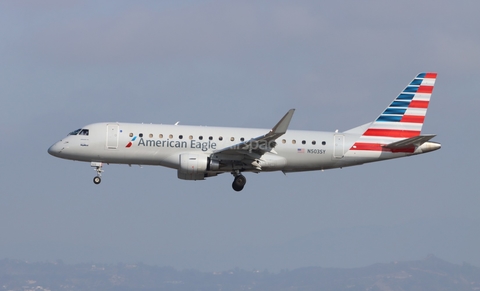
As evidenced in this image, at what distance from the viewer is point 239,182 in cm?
5519

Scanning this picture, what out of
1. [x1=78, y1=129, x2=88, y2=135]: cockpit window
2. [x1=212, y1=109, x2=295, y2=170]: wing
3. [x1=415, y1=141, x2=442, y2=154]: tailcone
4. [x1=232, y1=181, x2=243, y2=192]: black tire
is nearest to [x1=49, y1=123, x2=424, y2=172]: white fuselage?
[x1=78, y1=129, x2=88, y2=135]: cockpit window

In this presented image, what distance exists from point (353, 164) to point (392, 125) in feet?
15.1

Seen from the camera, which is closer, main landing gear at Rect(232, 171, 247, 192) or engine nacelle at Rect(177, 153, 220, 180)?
engine nacelle at Rect(177, 153, 220, 180)

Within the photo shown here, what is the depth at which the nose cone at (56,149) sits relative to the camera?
182ft

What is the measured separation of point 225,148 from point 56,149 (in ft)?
39.7

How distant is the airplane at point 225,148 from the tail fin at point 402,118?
5.8 inches

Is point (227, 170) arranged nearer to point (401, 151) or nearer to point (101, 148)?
point (101, 148)

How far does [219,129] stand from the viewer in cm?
5538

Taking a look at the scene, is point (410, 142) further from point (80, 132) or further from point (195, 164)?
point (80, 132)

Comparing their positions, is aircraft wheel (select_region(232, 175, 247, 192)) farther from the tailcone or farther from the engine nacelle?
the tailcone

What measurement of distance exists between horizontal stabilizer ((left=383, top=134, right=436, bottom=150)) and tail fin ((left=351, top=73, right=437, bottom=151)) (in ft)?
3.52

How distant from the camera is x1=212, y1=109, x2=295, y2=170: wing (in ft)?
169

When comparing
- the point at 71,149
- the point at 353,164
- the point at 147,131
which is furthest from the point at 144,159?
the point at 353,164

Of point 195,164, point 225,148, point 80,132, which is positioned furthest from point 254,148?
point 80,132
